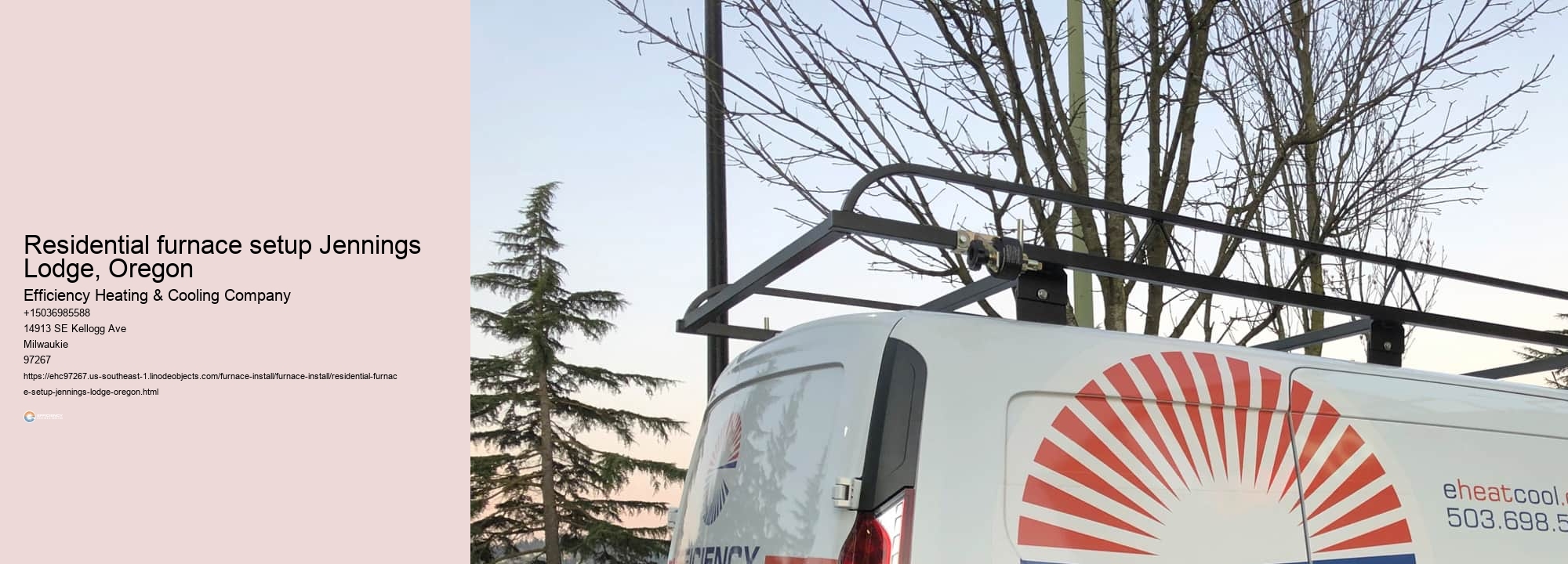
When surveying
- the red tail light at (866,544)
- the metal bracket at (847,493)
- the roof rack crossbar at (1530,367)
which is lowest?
the red tail light at (866,544)

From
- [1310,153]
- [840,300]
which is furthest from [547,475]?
[840,300]

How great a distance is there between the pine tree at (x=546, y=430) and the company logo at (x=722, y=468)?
20.0 metres

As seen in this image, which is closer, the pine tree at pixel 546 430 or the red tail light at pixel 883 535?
the red tail light at pixel 883 535

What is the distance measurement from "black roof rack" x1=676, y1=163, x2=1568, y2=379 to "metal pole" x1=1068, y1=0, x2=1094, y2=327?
94 cm

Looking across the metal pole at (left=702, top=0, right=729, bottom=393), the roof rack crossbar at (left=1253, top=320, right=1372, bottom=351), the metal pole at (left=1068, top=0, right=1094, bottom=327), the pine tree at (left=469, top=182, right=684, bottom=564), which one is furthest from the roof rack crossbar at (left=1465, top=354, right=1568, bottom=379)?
the pine tree at (left=469, top=182, right=684, bottom=564)

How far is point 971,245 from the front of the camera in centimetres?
322

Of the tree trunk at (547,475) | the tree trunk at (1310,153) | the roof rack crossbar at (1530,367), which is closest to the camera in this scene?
the roof rack crossbar at (1530,367)

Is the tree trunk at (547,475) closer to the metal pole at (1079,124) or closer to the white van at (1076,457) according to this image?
the metal pole at (1079,124)

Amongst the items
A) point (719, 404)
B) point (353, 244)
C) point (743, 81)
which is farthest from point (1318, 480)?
point (353, 244)

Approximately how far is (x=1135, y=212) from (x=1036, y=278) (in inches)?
21.1

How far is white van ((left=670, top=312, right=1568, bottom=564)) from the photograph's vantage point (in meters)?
2.82

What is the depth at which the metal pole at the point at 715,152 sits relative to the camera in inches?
213

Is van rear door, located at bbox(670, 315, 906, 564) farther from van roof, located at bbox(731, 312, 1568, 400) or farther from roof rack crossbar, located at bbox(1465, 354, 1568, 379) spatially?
roof rack crossbar, located at bbox(1465, 354, 1568, 379)

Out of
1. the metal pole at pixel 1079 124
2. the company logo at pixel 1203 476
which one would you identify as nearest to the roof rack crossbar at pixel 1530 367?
the metal pole at pixel 1079 124
